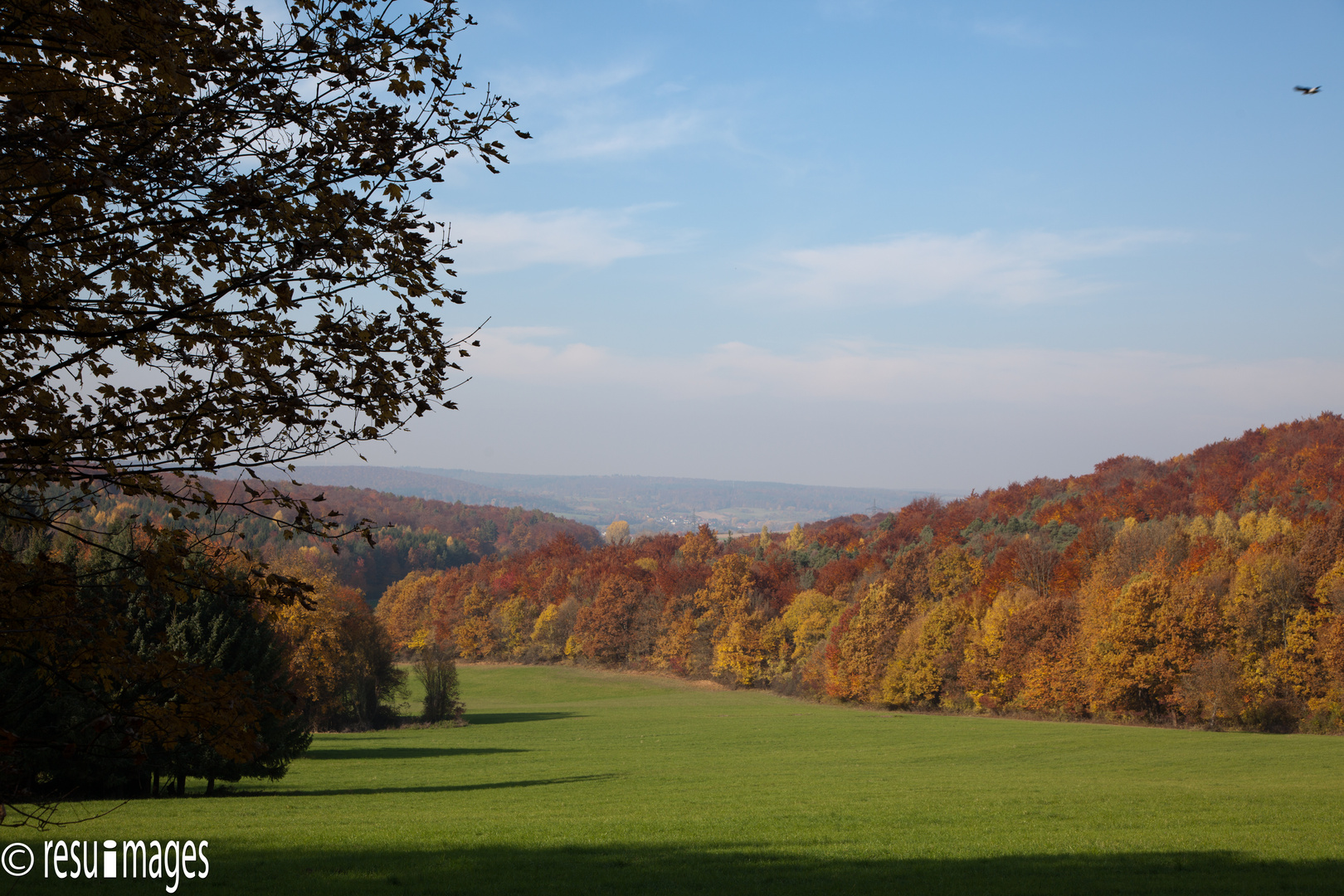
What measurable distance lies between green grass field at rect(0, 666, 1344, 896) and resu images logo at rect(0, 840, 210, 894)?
247 millimetres

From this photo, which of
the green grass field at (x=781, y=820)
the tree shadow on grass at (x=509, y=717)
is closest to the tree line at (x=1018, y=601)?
the green grass field at (x=781, y=820)

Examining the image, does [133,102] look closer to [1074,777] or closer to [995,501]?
[1074,777]

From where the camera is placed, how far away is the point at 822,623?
71250 millimetres

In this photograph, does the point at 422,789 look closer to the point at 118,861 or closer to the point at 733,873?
the point at 118,861

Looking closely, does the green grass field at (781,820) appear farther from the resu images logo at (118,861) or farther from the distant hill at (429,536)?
the distant hill at (429,536)

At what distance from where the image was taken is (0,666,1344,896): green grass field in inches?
462

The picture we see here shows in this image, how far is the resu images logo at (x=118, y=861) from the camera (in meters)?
10.5

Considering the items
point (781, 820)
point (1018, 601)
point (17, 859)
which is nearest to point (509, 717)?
point (1018, 601)

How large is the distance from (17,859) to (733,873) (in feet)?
29.1

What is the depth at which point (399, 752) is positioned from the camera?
3744 centimetres

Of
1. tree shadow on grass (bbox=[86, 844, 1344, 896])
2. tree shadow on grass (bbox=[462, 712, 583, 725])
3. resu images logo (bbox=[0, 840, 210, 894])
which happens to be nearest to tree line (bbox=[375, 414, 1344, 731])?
tree shadow on grass (bbox=[462, 712, 583, 725])

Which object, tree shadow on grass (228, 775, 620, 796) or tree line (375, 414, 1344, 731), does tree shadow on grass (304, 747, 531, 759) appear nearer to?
tree shadow on grass (228, 775, 620, 796)

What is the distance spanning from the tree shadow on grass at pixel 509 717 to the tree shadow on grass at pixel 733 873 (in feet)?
137

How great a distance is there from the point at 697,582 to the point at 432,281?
A: 80247 millimetres
